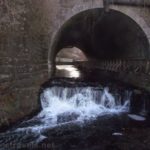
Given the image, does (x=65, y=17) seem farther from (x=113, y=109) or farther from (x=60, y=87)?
(x=113, y=109)

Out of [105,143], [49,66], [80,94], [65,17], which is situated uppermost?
[65,17]

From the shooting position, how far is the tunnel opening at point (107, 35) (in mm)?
10180

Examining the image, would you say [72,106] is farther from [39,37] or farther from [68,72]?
[68,72]

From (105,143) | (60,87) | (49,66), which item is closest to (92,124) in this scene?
(105,143)

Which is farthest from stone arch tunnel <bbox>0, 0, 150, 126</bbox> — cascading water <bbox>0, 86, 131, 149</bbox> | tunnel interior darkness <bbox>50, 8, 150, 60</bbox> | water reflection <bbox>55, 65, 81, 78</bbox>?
water reflection <bbox>55, 65, 81, 78</bbox>

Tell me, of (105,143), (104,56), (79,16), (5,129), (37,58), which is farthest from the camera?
(104,56)

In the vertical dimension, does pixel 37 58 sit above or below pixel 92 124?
above

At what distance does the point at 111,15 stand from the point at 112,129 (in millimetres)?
4997

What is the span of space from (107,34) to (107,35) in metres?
0.12

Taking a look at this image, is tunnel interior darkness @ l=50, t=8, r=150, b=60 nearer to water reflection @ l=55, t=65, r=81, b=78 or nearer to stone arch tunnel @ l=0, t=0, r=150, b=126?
stone arch tunnel @ l=0, t=0, r=150, b=126

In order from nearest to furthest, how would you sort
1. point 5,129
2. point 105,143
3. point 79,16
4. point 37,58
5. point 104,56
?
1. point 105,143
2. point 5,129
3. point 37,58
4. point 79,16
5. point 104,56

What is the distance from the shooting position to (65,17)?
30.6 feet

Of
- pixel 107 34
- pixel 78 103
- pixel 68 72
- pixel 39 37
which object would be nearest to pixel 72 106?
pixel 78 103

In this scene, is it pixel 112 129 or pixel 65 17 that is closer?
pixel 112 129
